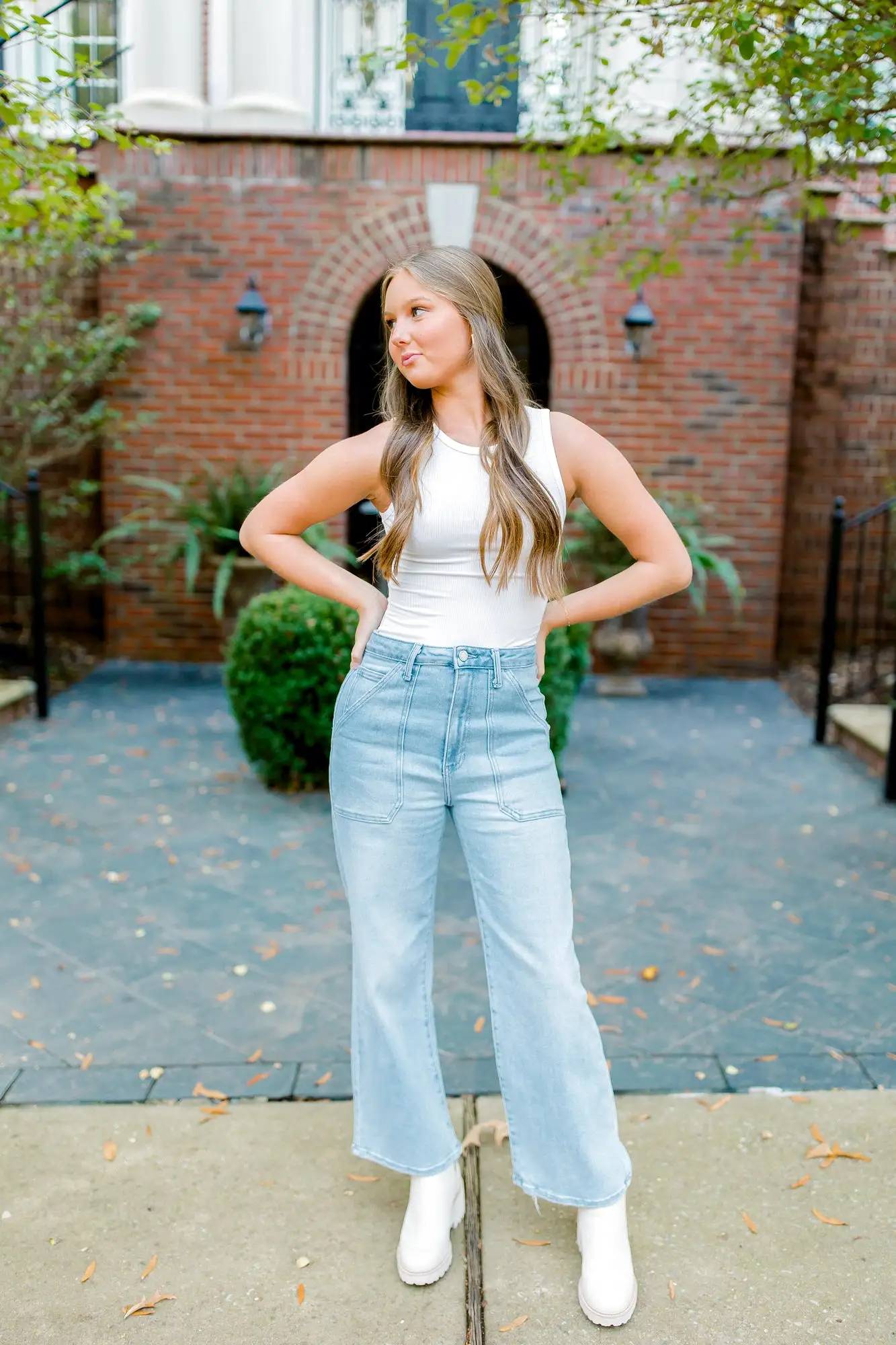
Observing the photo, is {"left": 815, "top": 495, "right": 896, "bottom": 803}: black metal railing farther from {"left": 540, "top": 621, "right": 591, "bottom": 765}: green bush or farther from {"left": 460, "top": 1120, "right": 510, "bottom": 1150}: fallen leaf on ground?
{"left": 460, "top": 1120, "right": 510, "bottom": 1150}: fallen leaf on ground

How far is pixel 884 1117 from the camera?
2.81 meters

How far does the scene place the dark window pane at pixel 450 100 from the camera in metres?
7.86

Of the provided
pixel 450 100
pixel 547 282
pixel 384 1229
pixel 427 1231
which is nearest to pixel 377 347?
pixel 547 282

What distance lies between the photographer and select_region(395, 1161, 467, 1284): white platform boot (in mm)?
2246

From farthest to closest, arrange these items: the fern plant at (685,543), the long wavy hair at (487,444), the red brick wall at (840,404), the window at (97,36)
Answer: the window at (97,36)
the red brick wall at (840,404)
the fern plant at (685,543)
the long wavy hair at (487,444)

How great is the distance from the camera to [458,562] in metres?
2.04

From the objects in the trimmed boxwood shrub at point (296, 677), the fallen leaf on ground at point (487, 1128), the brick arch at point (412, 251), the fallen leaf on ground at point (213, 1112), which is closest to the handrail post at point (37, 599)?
the trimmed boxwood shrub at point (296, 677)

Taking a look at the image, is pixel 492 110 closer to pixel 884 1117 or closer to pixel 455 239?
pixel 455 239

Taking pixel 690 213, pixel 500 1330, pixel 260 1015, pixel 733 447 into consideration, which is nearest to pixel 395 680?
pixel 500 1330

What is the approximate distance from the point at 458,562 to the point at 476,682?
206 millimetres

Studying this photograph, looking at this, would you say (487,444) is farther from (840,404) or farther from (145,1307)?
(840,404)

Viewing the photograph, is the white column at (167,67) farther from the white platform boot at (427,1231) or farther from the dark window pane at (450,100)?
the white platform boot at (427,1231)

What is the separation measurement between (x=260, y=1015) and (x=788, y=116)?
3.07 meters

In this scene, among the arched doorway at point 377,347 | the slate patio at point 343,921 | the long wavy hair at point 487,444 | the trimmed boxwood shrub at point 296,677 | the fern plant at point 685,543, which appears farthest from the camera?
the arched doorway at point 377,347
